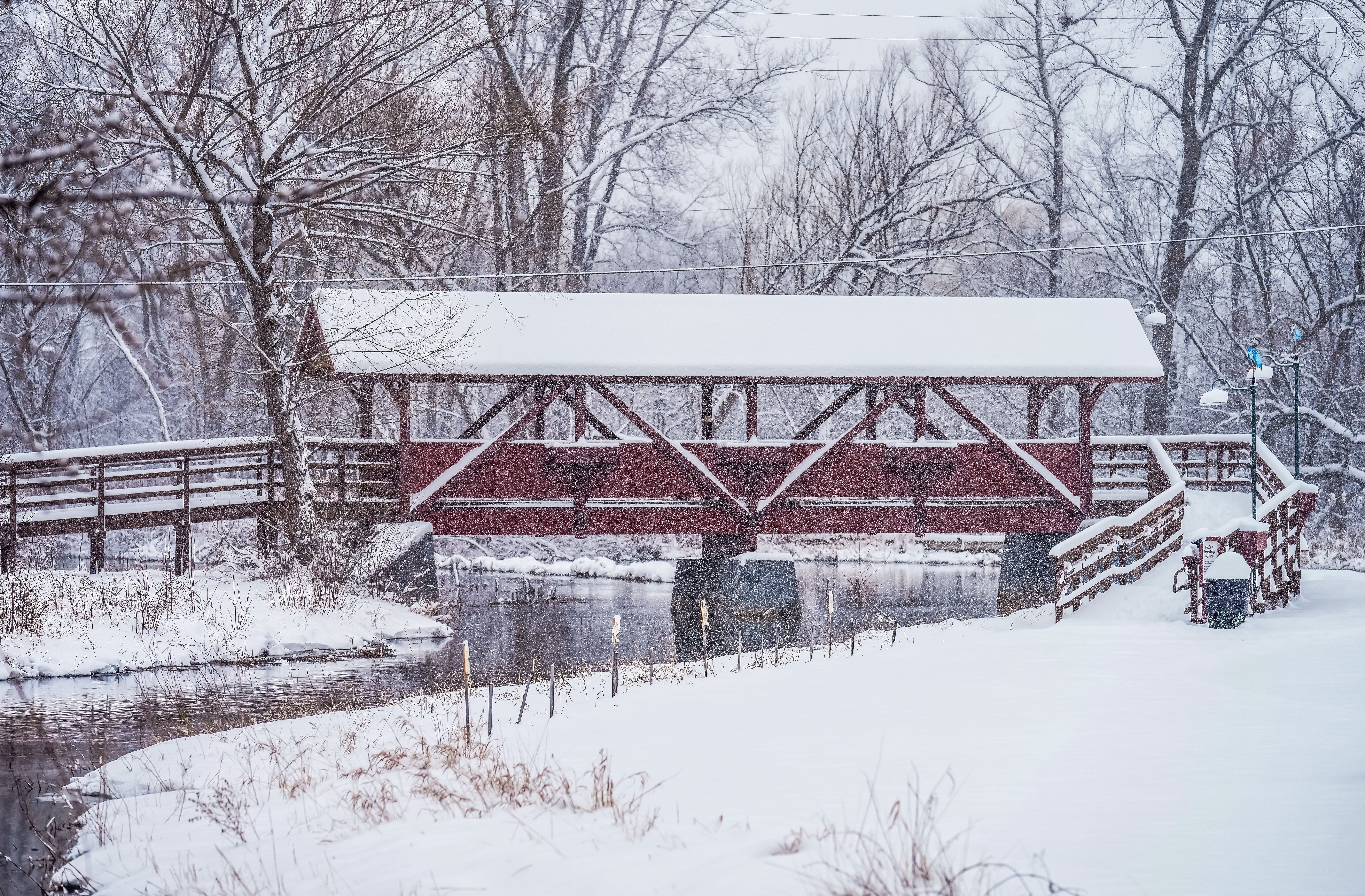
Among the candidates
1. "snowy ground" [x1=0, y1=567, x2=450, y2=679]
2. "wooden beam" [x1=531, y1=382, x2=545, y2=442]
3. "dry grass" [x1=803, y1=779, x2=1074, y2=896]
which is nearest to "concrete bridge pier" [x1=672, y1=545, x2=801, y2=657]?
"wooden beam" [x1=531, y1=382, x2=545, y2=442]

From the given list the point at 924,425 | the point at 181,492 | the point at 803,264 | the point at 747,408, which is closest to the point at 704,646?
the point at 747,408

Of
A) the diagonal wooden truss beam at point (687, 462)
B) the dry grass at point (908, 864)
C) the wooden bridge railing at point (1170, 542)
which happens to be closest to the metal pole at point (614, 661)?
the dry grass at point (908, 864)

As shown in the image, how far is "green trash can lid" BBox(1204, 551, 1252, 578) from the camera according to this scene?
36.9 ft

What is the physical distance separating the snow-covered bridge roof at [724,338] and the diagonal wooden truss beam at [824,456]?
1.67 ft

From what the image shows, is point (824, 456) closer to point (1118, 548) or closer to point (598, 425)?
point (598, 425)

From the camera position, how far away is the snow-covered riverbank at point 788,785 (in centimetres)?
482

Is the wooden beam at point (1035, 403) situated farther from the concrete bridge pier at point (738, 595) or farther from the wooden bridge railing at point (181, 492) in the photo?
the wooden bridge railing at point (181, 492)

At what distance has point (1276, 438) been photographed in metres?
27.6

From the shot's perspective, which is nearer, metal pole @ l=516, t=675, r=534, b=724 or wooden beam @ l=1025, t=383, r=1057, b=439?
metal pole @ l=516, t=675, r=534, b=724

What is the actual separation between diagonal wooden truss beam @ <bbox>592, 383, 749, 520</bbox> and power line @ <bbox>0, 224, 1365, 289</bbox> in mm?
1806

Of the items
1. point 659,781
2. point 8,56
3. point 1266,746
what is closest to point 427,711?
point 659,781

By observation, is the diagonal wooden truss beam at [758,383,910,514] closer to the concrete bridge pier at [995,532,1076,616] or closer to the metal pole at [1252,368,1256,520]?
the concrete bridge pier at [995,532,1076,616]

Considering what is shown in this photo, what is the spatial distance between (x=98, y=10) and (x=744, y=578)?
10.5 m

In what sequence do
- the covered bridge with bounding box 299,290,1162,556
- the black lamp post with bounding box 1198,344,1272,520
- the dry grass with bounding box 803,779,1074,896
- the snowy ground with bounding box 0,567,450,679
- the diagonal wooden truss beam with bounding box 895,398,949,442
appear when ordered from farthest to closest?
the diagonal wooden truss beam with bounding box 895,398,949,442 < the covered bridge with bounding box 299,290,1162,556 < the black lamp post with bounding box 1198,344,1272,520 < the snowy ground with bounding box 0,567,450,679 < the dry grass with bounding box 803,779,1074,896
